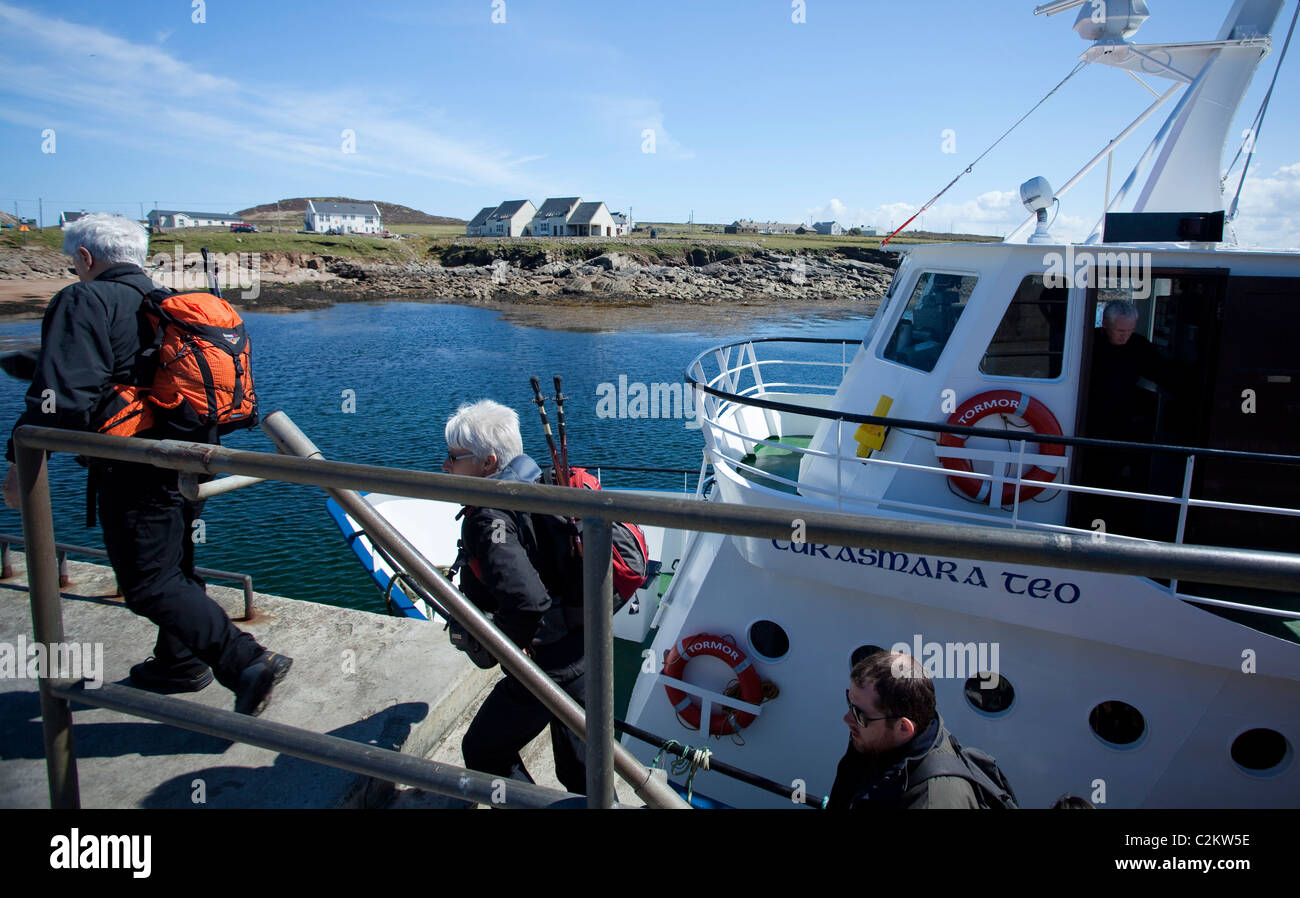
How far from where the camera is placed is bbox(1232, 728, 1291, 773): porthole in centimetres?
479

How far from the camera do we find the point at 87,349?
313cm

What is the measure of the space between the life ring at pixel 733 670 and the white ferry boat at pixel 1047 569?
0.06 ft

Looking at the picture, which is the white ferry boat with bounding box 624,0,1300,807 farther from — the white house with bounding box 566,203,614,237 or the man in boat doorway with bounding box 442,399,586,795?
the white house with bounding box 566,203,614,237

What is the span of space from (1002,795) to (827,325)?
49217 mm

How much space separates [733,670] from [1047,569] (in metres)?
2.27

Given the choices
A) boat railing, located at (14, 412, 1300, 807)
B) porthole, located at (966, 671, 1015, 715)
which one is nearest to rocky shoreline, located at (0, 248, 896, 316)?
porthole, located at (966, 671, 1015, 715)

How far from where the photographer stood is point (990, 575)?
4793 millimetres

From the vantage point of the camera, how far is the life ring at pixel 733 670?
5.62 meters

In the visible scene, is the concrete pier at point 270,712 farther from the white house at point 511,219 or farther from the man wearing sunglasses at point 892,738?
the white house at point 511,219

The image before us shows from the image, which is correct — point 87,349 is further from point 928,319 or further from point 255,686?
point 928,319

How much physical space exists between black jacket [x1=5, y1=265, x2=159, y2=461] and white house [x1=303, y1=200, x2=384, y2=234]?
116 metres

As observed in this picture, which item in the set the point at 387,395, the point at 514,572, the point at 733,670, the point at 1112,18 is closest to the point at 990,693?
the point at 733,670

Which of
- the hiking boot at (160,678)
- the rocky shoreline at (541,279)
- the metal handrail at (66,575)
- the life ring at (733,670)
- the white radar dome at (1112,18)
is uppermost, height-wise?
the rocky shoreline at (541,279)

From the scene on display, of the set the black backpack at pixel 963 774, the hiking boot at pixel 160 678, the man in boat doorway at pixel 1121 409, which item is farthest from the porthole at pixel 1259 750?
the hiking boot at pixel 160 678
